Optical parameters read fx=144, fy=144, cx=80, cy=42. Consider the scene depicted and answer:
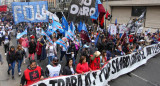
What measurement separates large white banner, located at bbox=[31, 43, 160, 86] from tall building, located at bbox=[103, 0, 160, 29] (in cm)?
1228

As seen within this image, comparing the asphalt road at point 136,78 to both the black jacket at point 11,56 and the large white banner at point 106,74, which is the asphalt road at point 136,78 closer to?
the large white banner at point 106,74

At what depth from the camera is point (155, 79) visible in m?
6.44

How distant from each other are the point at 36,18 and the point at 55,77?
584 centimetres

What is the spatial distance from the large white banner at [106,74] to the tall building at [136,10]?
40.3 ft

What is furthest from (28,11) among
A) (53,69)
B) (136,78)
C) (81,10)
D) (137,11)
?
(137,11)

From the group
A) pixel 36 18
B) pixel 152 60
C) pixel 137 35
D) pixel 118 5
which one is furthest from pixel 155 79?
pixel 118 5

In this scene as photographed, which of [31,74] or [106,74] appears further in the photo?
[106,74]

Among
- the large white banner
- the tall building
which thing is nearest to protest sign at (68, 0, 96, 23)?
the large white banner

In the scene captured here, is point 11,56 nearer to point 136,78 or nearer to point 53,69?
point 53,69

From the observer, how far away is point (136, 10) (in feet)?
68.4

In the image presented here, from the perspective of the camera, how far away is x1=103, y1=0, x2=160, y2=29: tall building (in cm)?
1837

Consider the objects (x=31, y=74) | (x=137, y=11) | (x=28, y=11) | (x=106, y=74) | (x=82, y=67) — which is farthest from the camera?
(x=137, y=11)

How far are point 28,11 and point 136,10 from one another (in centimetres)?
1679

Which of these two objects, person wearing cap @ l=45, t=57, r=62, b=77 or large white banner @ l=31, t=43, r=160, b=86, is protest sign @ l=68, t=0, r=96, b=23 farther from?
person wearing cap @ l=45, t=57, r=62, b=77
